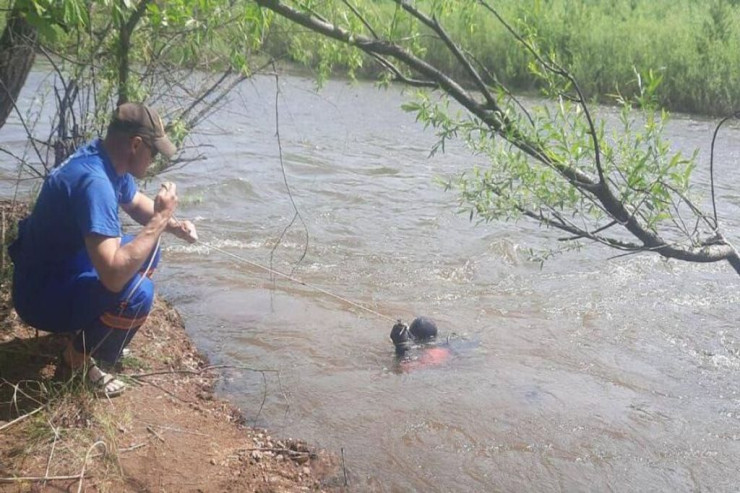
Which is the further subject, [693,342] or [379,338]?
[693,342]

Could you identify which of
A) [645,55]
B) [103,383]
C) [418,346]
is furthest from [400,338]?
[645,55]

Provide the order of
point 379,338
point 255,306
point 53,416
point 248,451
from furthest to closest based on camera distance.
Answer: point 255,306
point 379,338
point 248,451
point 53,416

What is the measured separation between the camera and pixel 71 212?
373cm

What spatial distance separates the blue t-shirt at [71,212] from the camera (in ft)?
11.9

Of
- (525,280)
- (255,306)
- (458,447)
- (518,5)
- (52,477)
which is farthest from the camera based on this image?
(525,280)

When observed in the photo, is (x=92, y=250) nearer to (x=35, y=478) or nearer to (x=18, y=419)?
(x=18, y=419)

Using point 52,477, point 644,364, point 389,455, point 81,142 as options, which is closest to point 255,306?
point 81,142

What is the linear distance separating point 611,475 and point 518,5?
2.44 m

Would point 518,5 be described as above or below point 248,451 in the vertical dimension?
above

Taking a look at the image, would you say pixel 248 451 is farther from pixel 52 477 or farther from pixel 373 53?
pixel 373 53

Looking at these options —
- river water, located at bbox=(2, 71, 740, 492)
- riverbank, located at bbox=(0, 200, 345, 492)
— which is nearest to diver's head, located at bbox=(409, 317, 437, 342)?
river water, located at bbox=(2, 71, 740, 492)

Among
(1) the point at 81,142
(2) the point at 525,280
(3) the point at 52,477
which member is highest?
(1) the point at 81,142

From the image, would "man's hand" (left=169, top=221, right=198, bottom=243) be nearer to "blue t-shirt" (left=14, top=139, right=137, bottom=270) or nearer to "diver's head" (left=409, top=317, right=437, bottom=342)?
"blue t-shirt" (left=14, top=139, right=137, bottom=270)

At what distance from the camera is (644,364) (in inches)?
245
